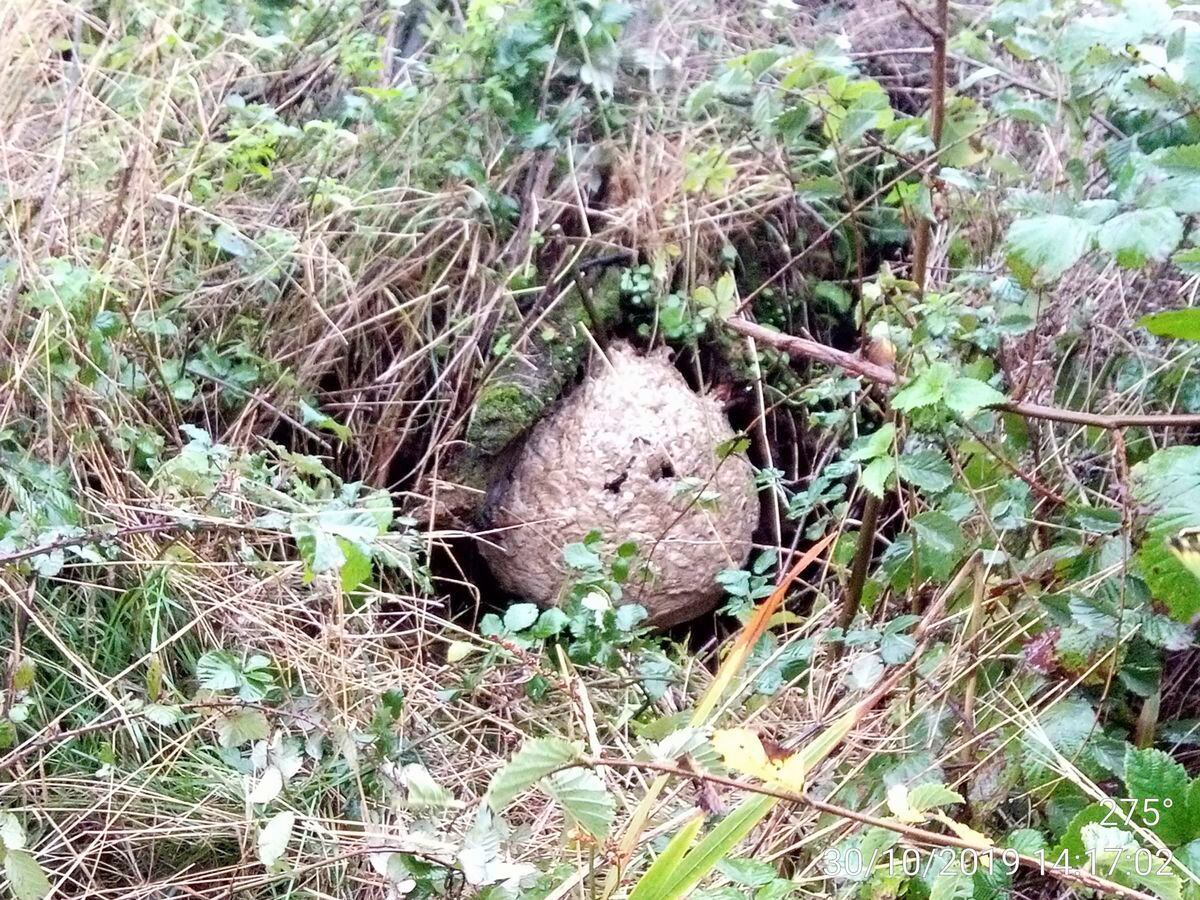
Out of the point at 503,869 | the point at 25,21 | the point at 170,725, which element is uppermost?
the point at 25,21

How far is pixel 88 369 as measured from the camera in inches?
62.4

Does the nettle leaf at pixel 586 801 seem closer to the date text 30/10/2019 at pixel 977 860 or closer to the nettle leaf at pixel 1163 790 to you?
the date text 30/10/2019 at pixel 977 860

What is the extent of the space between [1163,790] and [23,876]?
1.21 m

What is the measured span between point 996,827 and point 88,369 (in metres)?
1.51

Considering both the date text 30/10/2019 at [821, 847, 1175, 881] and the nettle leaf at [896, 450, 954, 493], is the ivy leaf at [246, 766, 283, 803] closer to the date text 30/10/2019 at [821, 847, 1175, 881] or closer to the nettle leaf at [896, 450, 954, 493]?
the date text 30/10/2019 at [821, 847, 1175, 881]

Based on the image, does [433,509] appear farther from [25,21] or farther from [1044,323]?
[25,21]

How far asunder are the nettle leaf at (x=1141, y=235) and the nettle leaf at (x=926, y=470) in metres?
0.33

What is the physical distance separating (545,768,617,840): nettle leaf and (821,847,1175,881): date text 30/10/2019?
271 mm

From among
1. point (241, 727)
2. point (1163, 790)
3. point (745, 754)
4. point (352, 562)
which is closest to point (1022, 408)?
point (1163, 790)

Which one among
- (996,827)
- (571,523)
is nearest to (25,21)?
(571,523)

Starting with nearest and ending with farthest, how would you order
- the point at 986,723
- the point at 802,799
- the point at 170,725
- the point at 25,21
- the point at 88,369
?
the point at 802,799 → the point at 986,723 → the point at 170,725 → the point at 88,369 → the point at 25,21

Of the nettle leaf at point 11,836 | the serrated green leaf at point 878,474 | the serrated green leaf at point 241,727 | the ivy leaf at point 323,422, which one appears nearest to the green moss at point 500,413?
the ivy leaf at point 323,422

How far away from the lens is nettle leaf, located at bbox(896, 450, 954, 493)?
3.82 ft

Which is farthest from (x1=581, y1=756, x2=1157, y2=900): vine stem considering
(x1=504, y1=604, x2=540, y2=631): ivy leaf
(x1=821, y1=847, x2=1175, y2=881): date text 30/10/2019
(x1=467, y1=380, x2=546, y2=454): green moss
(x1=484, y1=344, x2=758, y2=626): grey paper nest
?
(x1=467, y1=380, x2=546, y2=454): green moss
